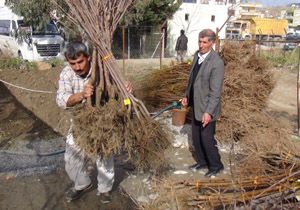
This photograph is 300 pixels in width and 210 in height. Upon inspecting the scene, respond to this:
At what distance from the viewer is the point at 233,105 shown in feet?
18.5

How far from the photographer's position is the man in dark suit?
395 centimetres

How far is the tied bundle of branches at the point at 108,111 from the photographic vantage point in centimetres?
309

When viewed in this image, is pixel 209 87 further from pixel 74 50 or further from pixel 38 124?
pixel 38 124

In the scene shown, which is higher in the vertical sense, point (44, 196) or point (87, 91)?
point (87, 91)

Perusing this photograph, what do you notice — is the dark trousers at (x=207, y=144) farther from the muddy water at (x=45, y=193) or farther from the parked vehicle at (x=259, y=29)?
the parked vehicle at (x=259, y=29)

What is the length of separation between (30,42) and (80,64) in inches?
508

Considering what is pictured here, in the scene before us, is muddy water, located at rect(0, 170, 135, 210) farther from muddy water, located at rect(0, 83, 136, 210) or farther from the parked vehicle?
the parked vehicle

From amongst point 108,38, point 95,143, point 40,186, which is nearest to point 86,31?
point 108,38

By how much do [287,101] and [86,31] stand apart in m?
8.24

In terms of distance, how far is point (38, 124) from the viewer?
21.5 ft

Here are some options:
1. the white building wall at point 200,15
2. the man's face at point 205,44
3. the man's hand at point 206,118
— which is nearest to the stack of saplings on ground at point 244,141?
the man's hand at point 206,118

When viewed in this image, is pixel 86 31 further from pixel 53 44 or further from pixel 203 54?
pixel 53 44

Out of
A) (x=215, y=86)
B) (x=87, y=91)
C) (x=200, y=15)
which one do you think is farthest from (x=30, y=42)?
(x=200, y=15)

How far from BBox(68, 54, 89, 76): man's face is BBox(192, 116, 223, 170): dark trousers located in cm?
165
